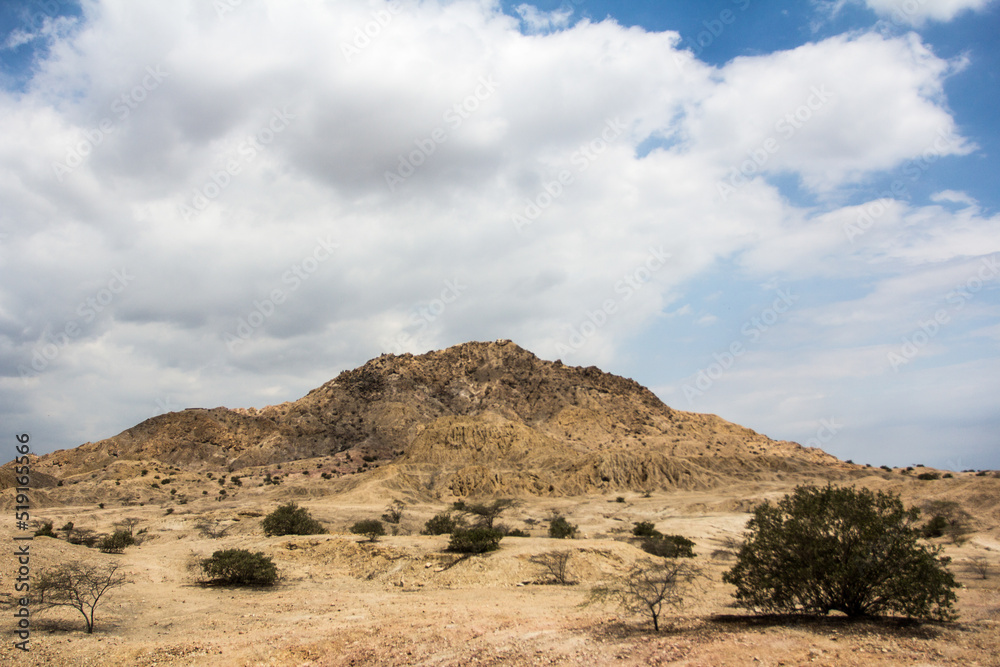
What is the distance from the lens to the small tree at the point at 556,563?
21.5 meters

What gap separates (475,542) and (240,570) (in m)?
9.60

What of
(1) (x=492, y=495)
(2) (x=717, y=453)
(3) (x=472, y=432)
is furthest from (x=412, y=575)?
(2) (x=717, y=453)

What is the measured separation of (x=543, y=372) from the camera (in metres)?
113

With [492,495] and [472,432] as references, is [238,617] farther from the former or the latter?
[472,432]

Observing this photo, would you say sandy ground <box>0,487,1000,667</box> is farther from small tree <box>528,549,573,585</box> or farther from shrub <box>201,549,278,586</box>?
shrub <box>201,549,278,586</box>

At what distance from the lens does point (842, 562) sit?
496 inches

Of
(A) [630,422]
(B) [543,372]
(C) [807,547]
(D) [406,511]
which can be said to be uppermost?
(B) [543,372]

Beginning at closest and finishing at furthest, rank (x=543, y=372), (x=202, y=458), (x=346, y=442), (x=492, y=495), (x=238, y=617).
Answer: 1. (x=238, y=617)
2. (x=492, y=495)
3. (x=202, y=458)
4. (x=346, y=442)
5. (x=543, y=372)

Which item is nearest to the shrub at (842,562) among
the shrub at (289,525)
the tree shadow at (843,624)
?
the tree shadow at (843,624)

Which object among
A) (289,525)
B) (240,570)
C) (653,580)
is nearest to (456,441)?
(289,525)

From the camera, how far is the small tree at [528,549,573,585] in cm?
2145

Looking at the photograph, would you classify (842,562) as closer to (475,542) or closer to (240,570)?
(475,542)

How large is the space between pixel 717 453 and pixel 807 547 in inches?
3067

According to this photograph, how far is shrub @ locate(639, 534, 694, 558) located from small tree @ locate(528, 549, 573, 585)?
594 cm
